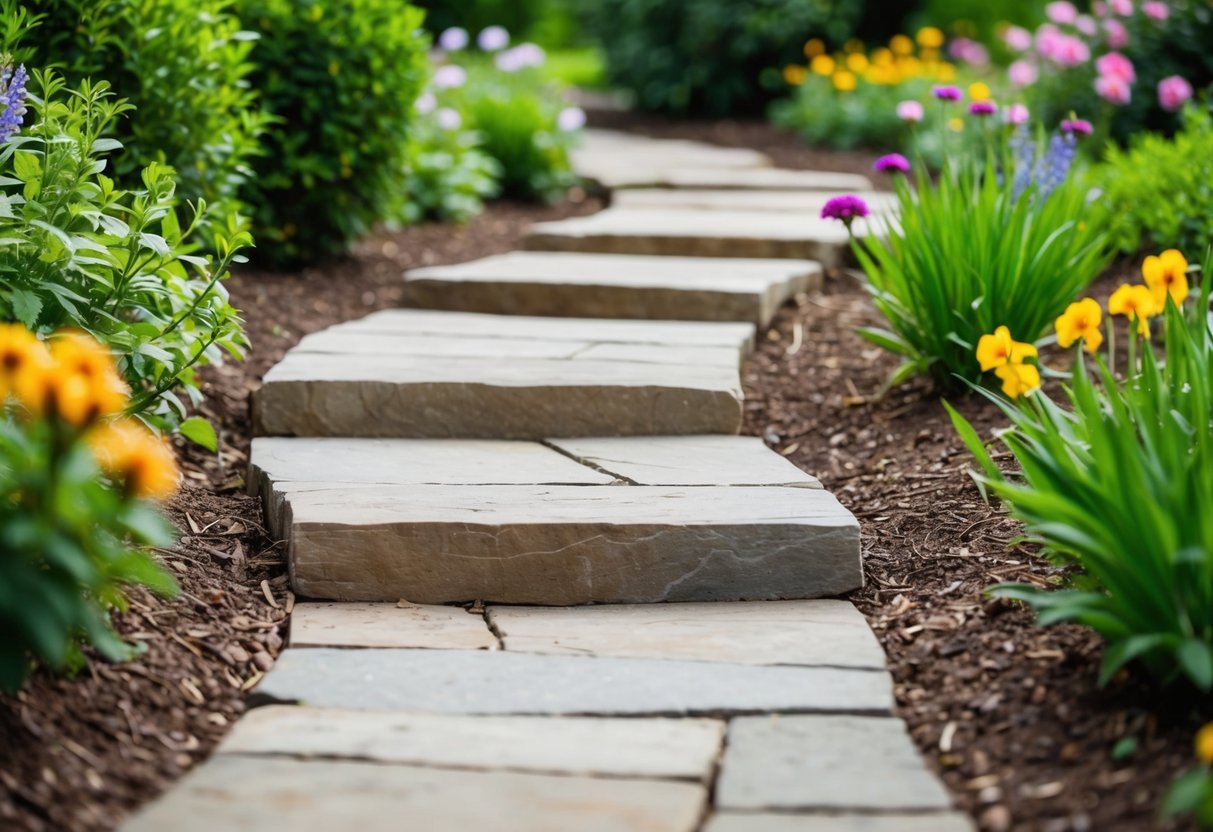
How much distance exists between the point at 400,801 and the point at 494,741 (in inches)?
10.1

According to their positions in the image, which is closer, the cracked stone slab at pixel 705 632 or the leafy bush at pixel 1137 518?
the leafy bush at pixel 1137 518

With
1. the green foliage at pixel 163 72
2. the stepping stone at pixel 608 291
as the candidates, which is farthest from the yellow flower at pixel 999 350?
the green foliage at pixel 163 72

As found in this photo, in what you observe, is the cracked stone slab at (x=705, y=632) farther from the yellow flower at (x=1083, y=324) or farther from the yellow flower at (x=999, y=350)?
the yellow flower at (x=1083, y=324)

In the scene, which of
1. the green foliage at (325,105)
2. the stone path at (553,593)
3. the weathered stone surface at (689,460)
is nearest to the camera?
the stone path at (553,593)

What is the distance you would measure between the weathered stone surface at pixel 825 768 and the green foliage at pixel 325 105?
3.14 meters

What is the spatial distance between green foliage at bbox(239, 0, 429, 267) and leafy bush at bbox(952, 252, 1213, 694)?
3199 mm

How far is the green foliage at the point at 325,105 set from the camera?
4.82 metres

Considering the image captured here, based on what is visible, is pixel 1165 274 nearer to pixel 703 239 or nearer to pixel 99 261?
pixel 99 261

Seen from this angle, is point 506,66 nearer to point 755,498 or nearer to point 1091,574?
point 755,498

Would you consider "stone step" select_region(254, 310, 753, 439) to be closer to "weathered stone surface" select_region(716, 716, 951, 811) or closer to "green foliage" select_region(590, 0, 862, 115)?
"weathered stone surface" select_region(716, 716, 951, 811)

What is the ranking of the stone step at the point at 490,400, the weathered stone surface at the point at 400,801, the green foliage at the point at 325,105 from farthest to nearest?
the green foliage at the point at 325,105 < the stone step at the point at 490,400 < the weathered stone surface at the point at 400,801

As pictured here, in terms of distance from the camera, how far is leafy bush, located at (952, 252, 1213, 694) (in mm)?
2014

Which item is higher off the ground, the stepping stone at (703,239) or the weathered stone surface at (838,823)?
the weathered stone surface at (838,823)

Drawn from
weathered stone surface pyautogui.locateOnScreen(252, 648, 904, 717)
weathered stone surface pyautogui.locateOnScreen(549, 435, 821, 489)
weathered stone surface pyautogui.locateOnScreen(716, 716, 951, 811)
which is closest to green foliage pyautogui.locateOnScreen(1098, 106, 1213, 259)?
weathered stone surface pyautogui.locateOnScreen(549, 435, 821, 489)
